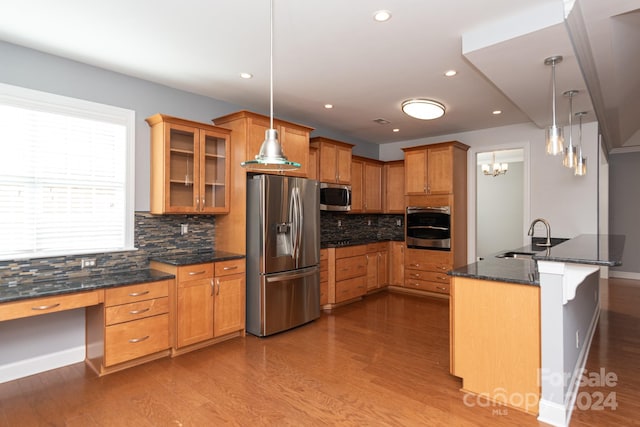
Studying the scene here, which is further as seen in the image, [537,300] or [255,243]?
[255,243]

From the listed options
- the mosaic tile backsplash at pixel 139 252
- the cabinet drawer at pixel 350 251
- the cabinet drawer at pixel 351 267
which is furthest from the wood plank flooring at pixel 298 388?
the cabinet drawer at pixel 350 251

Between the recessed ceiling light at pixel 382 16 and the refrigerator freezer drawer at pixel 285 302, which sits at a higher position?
the recessed ceiling light at pixel 382 16

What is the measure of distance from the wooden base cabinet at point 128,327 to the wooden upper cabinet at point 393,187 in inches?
161

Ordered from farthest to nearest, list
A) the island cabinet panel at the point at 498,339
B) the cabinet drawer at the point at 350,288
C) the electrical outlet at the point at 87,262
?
1. the cabinet drawer at the point at 350,288
2. the electrical outlet at the point at 87,262
3. the island cabinet panel at the point at 498,339

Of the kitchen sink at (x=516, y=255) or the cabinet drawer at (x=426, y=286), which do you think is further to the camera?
the cabinet drawer at (x=426, y=286)

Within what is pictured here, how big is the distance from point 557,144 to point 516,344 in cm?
146

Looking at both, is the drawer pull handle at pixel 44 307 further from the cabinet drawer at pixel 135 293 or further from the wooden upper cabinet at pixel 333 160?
the wooden upper cabinet at pixel 333 160

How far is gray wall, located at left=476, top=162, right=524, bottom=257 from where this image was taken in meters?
7.92

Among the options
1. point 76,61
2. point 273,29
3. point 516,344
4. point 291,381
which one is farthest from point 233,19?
point 516,344

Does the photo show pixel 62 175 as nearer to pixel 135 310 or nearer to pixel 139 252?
pixel 139 252

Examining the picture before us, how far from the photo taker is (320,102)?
4.18 m

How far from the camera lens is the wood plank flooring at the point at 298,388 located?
2219 millimetres

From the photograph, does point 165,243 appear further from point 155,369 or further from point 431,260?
point 431,260

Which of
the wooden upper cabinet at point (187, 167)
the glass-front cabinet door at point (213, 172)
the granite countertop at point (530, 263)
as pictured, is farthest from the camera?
the glass-front cabinet door at point (213, 172)
